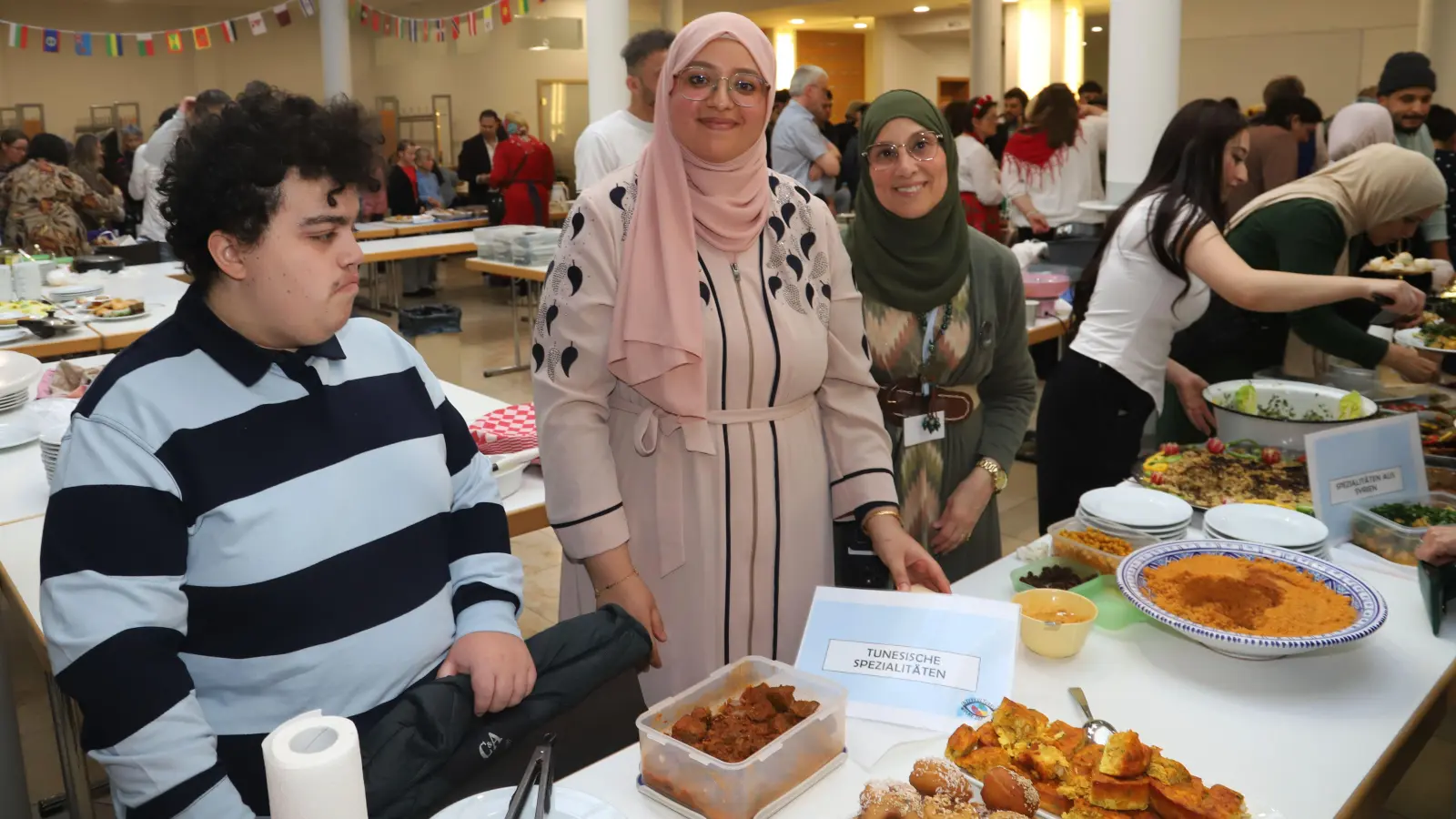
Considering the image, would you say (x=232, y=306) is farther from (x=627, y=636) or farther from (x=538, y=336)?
(x=627, y=636)

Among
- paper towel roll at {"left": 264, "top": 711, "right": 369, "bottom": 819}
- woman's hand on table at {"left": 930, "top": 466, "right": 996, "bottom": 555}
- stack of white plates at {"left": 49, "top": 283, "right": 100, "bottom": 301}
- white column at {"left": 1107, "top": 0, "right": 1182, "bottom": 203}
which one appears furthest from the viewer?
white column at {"left": 1107, "top": 0, "right": 1182, "bottom": 203}

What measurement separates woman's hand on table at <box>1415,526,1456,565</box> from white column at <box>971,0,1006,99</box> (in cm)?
1141

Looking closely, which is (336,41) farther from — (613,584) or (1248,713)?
(1248,713)

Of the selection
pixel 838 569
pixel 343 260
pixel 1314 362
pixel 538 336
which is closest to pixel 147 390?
pixel 343 260

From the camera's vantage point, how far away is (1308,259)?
255cm

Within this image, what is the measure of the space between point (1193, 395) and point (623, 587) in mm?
1704

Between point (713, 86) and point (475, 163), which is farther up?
point (475, 163)

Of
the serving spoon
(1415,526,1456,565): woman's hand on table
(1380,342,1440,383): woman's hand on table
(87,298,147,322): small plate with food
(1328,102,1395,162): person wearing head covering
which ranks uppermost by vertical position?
(1328,102,1395,162): person wearing head covering

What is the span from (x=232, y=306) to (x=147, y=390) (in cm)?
14

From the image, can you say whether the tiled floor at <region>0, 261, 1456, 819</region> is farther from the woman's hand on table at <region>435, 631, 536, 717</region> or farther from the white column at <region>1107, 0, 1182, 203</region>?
the white column at <region>1107, 0, 1182, 203</region>

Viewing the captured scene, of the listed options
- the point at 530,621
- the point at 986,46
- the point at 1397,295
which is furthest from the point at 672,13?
the point at 1397,295

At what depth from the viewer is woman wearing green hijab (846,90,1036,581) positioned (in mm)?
1868

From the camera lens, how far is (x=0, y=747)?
1.97 metres

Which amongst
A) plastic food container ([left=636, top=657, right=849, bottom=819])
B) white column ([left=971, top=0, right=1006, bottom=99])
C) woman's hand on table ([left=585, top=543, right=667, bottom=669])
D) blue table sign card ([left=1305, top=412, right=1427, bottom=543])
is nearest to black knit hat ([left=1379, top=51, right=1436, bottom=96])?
blue table sign card ([left=1305, top=412, right=1427, bottom=543])
